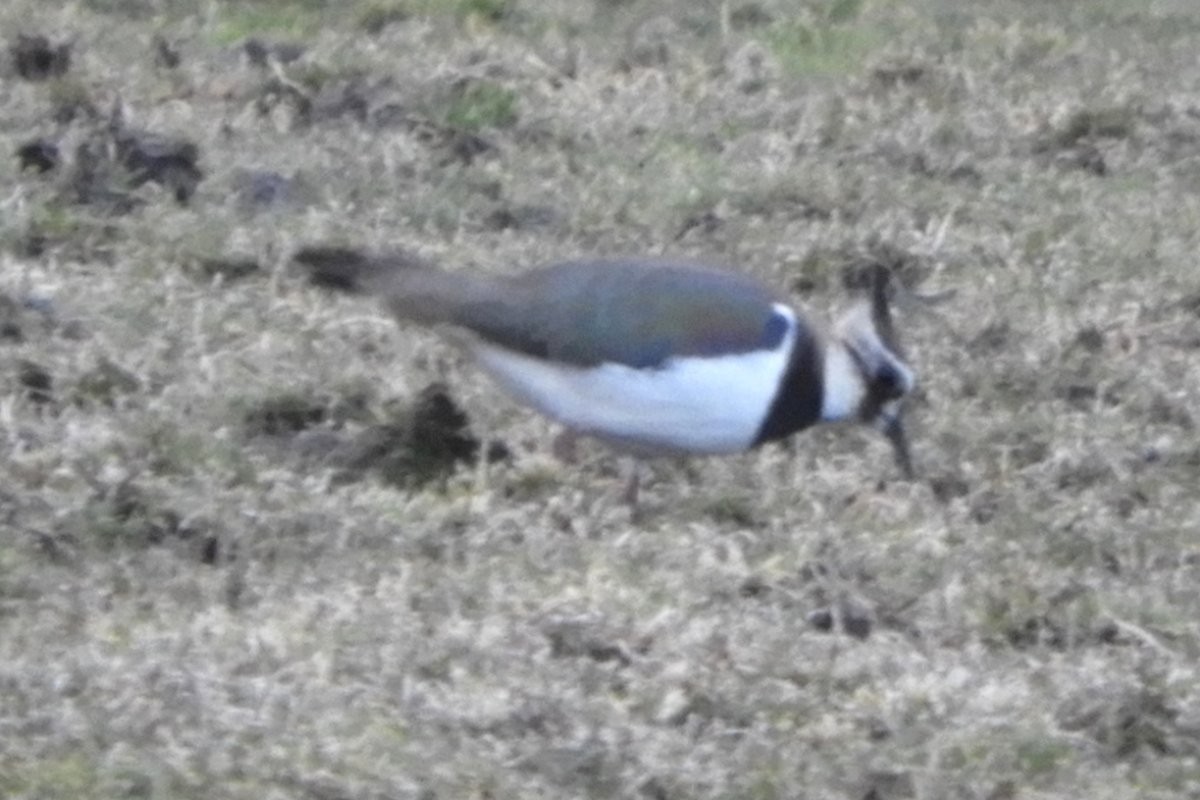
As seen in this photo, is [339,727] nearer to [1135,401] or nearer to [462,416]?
[462,416]

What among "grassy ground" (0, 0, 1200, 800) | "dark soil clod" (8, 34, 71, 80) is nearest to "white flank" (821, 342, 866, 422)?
"grassy ground" (0, 0, 1200, 800)

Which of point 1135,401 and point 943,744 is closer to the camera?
point 943,744

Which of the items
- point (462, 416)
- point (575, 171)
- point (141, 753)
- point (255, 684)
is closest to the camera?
point (141, 753)

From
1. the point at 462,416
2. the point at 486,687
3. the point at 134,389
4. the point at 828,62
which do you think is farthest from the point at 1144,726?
the point at 828,62

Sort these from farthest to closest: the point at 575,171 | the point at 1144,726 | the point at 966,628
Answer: the point at 575,171
the point at 966,628
the point at 1144,726

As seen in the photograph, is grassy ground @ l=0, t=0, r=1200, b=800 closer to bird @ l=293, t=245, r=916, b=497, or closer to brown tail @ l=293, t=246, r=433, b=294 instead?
bird @ l=293, t=245, r=916, b=497

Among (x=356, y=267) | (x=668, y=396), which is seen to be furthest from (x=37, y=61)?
(x=668, y=396)

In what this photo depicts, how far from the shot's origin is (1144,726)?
5.56 metres

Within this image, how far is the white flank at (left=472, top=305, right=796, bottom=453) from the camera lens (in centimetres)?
676

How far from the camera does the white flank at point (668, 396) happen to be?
6762mm

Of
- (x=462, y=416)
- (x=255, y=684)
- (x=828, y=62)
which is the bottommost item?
(x=828, y=62)

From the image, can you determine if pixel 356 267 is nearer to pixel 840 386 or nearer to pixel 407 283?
pixel 407 283

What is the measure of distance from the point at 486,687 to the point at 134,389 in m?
2.14

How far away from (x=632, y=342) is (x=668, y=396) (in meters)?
0.14
